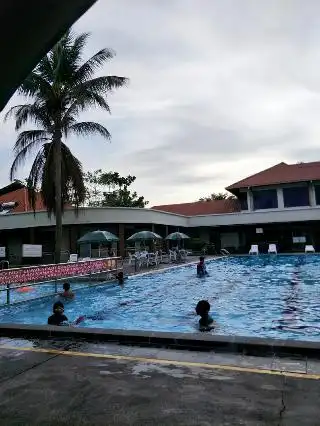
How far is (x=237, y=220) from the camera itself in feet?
130

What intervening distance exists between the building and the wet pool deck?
1037 inches

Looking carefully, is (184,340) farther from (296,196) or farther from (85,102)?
(296,196)

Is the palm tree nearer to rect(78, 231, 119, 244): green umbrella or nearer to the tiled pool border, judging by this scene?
rect(78, 231, 119, 244): green umbrella

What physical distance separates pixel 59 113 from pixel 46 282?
10.9 meters

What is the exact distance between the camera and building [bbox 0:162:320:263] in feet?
109

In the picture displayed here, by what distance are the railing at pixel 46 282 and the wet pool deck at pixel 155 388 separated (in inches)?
285

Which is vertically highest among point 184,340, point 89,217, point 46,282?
point 89,217

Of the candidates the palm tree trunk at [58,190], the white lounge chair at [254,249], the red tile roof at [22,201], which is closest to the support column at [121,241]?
the red tile roof at [22,201]

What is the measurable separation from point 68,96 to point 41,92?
4.50 feet

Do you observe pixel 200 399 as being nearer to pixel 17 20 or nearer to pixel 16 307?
pixel 17 20

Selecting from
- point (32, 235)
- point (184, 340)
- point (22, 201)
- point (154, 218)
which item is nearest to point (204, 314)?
point (184, 340)

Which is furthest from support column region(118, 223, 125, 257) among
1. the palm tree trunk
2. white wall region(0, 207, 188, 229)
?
the palm tree trunk

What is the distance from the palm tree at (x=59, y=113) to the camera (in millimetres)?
21656

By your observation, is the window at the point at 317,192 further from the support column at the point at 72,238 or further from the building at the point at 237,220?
the support column at the point at 72,238
